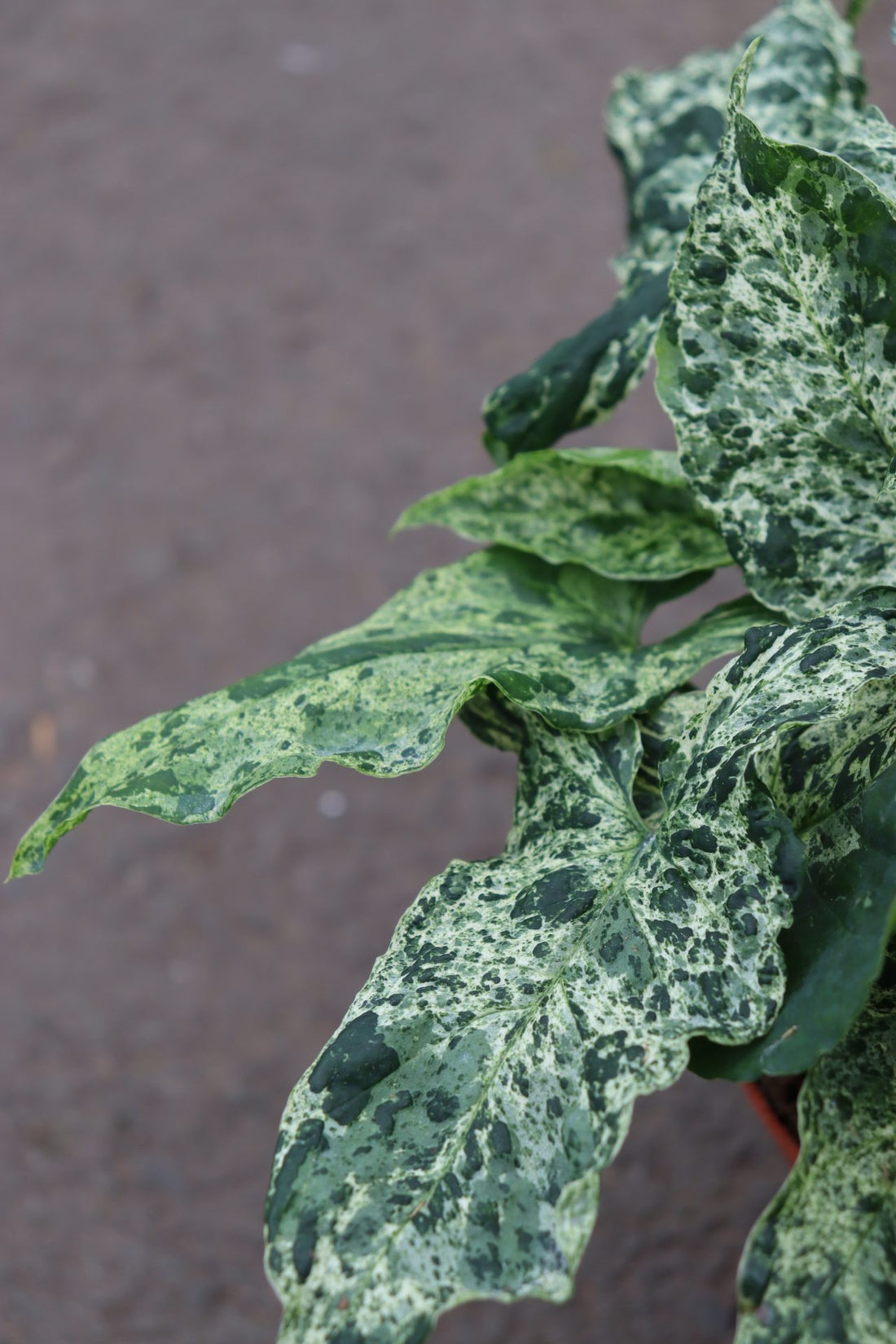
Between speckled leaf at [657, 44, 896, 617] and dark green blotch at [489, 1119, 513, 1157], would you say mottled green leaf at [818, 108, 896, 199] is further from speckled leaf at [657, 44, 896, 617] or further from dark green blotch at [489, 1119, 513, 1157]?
dark green blotch at [489, 1119, 513, 1157]

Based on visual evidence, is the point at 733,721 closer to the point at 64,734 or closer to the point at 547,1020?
the point at 547,1020

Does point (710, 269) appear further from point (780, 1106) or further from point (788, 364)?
point (780, 1106)

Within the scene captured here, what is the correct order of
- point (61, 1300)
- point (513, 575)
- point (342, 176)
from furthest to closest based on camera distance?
point (342, 176) < point (61, 1300) < point (513, 575)

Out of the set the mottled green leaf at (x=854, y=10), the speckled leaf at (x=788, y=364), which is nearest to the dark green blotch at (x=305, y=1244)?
the speckled leaf at (x=788, y=364)

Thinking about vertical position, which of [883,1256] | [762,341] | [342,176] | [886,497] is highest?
[342,176]

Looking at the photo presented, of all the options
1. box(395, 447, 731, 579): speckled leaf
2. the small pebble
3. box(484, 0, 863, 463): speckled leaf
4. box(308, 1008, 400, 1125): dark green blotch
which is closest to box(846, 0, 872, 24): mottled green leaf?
box(484, 0, 863, 463): speckled leaf

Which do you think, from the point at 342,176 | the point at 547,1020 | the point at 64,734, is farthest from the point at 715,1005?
the point at 342,176
